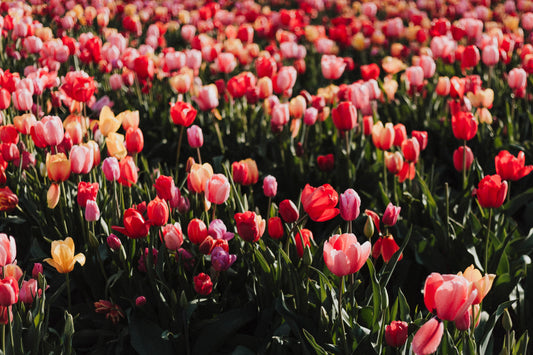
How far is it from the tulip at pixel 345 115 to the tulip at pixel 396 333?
1.29 metres

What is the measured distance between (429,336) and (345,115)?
1.46m

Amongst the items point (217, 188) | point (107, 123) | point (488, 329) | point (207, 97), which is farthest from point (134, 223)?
point (207, 97)

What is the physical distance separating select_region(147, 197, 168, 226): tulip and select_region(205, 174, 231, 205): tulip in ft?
0.59

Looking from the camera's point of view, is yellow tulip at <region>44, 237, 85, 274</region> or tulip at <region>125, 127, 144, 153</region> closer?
yellow tulip at <region>44, 237, 85, 274</region>

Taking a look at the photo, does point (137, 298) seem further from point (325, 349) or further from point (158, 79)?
point (158, 79)

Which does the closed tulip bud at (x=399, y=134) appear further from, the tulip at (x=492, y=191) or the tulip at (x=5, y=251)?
the tulip at (x=5, y=251)

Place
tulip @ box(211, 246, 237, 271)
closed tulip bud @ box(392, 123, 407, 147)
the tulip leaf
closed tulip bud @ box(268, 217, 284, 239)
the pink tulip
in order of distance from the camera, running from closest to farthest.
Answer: the tulip leaf, tulip @ box(211, 246, 237, 271), closed tulip bud @ box(268, 217, 284, 239), closed tulip bud @ box(392, 123, 407, 147), the pink tulip

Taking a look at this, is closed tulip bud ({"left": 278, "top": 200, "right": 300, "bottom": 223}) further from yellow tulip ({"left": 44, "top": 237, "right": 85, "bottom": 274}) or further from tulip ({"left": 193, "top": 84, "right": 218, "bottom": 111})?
tulip ({"left": 193, "top": 84, "right": 218, "bottom": 111})

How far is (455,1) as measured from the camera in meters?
8.16

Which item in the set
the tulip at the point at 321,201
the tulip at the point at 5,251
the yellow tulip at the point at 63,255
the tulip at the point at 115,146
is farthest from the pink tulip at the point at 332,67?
the tulip at the point at 5,251

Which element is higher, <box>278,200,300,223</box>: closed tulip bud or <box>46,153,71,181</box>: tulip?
<box>46,153,71,181</box>: tulip

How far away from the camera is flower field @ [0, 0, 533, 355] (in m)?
1.90

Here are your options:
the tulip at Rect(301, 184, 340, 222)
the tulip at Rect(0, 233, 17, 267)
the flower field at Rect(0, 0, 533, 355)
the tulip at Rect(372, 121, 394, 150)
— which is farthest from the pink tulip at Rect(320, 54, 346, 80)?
the tulip at Rect(0, 233, 17, 267)

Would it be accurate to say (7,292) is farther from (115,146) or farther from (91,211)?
(115,146)
